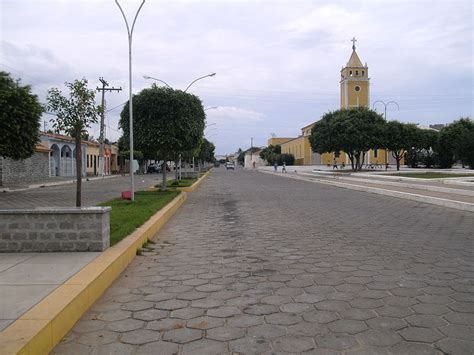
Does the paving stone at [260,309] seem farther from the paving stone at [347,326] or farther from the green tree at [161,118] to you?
the green tree at [161,118]

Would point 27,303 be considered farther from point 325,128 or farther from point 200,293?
point 325,128

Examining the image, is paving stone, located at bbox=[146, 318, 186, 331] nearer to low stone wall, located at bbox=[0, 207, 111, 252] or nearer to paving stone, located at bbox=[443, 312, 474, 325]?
paving stone, located at bbox=[443, 312, 474, 325]

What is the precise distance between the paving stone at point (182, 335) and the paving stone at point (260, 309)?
0.72 metres

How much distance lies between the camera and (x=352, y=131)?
144 ft

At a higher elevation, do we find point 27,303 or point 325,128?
point 325,128

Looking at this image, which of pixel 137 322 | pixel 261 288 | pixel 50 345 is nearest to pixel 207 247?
pixel 261 288

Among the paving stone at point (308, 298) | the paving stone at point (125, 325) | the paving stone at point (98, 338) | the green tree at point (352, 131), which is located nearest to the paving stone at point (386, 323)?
the paving stone at point (308, 298)

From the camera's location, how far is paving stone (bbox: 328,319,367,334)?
4364 millimetres

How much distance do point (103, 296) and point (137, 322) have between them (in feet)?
3.65

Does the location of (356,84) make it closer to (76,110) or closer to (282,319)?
(76,110)

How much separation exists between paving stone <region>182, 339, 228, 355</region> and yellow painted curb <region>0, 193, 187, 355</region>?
43.5 inches

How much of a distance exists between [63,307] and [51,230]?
304cm

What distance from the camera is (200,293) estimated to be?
5.64 meters

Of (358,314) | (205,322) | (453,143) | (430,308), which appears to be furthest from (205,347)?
(453,143)
